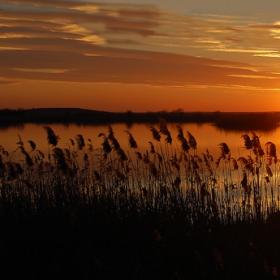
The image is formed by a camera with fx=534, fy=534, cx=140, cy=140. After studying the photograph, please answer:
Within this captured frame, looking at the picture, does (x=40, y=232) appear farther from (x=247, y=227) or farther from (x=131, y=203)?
(x=247, y=227)

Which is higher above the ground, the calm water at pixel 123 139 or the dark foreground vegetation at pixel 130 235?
the calm water at pixel 123 139

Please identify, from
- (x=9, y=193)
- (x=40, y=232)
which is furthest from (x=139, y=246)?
(x=9, y=193)

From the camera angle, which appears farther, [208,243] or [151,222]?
[151,222]

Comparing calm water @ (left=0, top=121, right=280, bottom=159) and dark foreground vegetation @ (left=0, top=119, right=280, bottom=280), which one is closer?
dark foreground vegetation @ (left=0, top=119, right=280, bottom=280)

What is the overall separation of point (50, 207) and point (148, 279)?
7.43ft

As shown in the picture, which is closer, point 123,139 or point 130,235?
Result: point 130,235

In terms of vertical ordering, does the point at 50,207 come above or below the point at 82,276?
above

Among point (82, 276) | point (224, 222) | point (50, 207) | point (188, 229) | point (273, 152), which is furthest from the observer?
point (273, 152)

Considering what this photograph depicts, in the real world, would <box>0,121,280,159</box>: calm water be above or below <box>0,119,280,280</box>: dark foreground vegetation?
above

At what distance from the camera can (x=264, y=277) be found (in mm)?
6301

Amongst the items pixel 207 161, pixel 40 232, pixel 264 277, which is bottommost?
pixel 264 277

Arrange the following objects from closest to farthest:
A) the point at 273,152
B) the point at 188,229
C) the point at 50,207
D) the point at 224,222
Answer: the point at 188,229
the point at 50,207
the point at 224,222
the point at 273,152

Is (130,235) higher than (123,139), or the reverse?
(123,139)

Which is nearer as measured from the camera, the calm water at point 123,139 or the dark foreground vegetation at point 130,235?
the dark foreground vegetation at point 130,235
